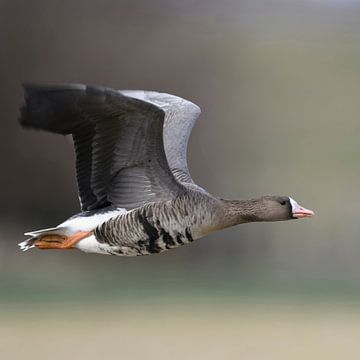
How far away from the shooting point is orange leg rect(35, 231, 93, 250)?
6.03 meters

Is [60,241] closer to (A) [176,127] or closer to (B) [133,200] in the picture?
(B) [133,200]

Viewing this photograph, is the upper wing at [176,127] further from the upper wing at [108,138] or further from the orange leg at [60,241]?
the orange leg at [60,241]

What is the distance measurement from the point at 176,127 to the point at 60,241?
4.44ft

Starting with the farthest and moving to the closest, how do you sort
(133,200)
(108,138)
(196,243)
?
(196,243)
(133,200)
(108,138)

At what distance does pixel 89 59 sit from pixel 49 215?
10.1 feet

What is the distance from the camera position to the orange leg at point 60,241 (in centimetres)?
603

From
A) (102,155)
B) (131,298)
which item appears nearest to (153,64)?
(131,298)

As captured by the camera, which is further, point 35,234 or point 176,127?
point 176,127

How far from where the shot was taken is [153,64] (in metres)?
20.8

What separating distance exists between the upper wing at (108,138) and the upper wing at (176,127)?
0.62 metres

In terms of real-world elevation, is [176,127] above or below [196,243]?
above

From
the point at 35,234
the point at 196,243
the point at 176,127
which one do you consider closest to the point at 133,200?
the point at 35,234

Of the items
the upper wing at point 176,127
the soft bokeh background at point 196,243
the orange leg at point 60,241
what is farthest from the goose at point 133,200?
the soft bokeh background at point 196,243

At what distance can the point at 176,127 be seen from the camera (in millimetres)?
7000
